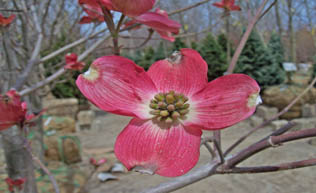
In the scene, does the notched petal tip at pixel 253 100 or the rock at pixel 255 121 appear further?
the rock at pixel 255 121

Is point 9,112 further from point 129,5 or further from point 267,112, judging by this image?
point 267,112

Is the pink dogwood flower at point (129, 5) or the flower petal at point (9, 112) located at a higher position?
the pink dogwood flower at point (129, 5)

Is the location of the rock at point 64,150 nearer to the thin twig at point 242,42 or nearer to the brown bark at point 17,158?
the brown bark at point 17,158

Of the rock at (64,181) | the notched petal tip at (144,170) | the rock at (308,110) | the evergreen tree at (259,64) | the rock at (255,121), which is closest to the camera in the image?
the notched petal tip at (144,170)

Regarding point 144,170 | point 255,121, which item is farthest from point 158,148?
point 255,121

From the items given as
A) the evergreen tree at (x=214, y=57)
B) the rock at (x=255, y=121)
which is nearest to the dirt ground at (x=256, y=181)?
the rock at (x=255, y=121)

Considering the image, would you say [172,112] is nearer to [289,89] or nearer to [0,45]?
[0,45]
